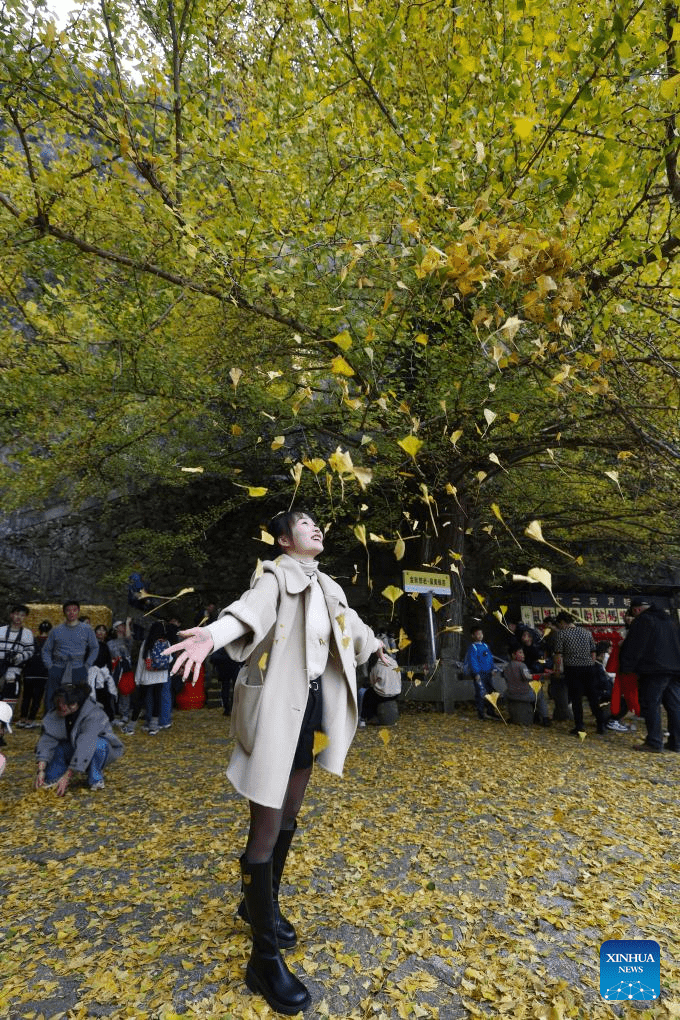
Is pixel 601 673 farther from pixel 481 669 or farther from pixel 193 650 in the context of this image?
pixel 193 650

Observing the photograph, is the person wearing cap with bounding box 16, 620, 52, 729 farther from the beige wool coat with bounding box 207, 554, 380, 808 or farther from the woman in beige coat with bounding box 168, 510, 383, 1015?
the beige wool coat with bounding box 207, 554, 380, 808

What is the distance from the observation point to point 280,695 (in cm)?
244

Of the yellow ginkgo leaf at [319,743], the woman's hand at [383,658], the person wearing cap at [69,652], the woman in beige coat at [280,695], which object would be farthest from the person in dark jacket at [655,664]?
the person wearing cap at [69,652]

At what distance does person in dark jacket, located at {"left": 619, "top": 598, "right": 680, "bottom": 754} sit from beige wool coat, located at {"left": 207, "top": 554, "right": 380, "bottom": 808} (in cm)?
540

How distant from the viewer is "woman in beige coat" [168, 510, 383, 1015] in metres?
2.34

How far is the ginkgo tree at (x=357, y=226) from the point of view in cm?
410

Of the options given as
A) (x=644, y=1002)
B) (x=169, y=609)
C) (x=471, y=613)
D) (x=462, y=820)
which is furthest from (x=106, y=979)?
(x=471, y=613)

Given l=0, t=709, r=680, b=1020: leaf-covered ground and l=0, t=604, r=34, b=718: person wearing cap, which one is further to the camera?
l=0, t=604, r=34, b=718: person wearing cap

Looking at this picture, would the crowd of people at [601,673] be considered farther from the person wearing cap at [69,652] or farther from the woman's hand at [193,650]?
the person wearing cap at [69,652]

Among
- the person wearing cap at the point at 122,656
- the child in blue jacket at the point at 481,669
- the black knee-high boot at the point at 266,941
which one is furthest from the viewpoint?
the child in blue jacket at the point at 481,669

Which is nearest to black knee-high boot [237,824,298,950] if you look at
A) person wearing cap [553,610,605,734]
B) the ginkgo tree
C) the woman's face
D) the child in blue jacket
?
the woman's face

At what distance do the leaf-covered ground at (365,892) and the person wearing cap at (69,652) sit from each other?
115 centimetres

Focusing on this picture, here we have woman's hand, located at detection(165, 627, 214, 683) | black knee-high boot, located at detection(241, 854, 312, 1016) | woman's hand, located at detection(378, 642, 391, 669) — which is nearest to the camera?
woman's hand, located at detection(165, 627, 214, 683)

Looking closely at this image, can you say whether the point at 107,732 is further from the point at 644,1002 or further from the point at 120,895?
the point at 644,1002
